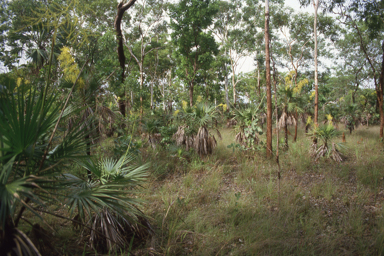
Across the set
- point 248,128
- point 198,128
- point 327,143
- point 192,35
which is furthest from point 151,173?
point 192,35

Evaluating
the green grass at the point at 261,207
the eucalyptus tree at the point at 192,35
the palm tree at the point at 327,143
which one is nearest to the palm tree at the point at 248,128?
the green grass at the point at 261,207

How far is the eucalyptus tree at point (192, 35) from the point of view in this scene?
53.4ft

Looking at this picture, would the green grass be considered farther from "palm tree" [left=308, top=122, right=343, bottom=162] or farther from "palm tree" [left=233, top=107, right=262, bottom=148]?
"palm tree" [left=233, top=107, right=262, bottom=148]

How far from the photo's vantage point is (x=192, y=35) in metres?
17.2

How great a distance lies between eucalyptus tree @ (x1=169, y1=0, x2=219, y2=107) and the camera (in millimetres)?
16266

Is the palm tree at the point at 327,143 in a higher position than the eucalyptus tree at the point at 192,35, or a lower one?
lower

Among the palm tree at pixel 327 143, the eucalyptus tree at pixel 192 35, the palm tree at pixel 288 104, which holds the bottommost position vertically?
the palm tree at pixel 327 143

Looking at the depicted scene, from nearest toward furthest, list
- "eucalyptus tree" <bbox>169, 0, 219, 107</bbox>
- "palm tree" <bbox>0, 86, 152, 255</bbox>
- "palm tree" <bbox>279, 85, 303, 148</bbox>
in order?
"palm tree" <bbox>0, 86, 152, 255</bbox>
"palm tree" <bbox>279, 85, 303, 148</bbox>
"eucalyptus tree" <bbox>169, 0, 219, 107</bbox>

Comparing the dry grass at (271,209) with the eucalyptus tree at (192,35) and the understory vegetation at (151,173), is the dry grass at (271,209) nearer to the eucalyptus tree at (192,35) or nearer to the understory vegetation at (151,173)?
the understory vegetation at (151,173)

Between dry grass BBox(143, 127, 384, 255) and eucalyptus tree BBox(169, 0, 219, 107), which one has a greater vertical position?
eucalyptus tree BBox(169, 0, 219, 107)

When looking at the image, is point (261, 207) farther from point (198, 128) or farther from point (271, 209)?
point (198, 128)

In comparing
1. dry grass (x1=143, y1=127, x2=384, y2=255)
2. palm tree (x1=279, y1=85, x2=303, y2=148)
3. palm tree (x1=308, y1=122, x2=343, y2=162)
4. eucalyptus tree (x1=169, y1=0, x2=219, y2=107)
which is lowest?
dry grass (x1=143, y1=127, x2=384, y2=255)

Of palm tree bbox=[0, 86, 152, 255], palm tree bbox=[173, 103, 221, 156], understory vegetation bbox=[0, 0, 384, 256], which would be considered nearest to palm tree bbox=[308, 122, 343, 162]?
understory vegetation bbox=[0, 0, 384, 256]

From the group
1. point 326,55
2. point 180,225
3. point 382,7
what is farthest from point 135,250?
point 326,55
